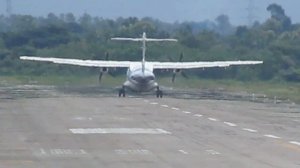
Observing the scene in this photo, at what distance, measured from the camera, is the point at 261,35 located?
12812 cm

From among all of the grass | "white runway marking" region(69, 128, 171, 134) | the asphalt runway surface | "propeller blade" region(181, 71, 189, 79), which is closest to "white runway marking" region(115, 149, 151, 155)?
the asphalt runway surface

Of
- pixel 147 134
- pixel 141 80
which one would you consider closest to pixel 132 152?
pixel 147 134

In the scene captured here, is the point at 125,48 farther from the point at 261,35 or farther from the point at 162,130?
the point at 162,130

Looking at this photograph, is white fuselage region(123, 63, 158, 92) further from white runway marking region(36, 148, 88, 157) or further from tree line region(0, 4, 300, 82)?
white runway marking region(36, 148, 88, 157)

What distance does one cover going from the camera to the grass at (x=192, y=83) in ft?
269

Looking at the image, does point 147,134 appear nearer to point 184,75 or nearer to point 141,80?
point 141,80

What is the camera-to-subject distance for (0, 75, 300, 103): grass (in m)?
81.9

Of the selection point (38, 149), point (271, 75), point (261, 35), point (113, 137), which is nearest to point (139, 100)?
point (113, 137)

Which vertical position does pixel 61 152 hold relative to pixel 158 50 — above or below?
below

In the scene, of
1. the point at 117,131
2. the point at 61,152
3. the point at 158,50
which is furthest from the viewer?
the point at 158,50

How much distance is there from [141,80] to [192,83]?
23536mm

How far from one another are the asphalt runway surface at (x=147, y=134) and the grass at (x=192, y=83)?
22.2 metres

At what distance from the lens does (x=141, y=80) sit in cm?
6594

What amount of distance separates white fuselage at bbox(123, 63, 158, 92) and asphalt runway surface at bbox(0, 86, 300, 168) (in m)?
6.30
